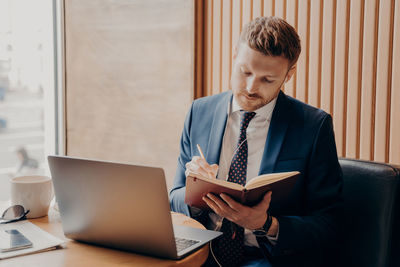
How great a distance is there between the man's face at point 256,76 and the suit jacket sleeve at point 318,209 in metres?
0.23

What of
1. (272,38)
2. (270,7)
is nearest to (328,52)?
(270,7)

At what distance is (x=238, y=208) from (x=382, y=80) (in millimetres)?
1128

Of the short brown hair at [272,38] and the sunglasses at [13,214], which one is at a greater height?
the short brown hair at [272,38]

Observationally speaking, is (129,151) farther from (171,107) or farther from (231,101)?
(231,101)

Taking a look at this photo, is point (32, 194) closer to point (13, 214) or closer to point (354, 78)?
point (13, 214)

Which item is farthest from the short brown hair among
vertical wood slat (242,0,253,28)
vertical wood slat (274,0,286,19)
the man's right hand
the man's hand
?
vertical wood slat (242,0,253,28)

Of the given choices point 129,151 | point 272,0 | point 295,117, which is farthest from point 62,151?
point 295,117

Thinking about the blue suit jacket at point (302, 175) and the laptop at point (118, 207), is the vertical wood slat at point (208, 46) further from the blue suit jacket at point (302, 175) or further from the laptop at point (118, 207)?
the laptop at point (118, 207)

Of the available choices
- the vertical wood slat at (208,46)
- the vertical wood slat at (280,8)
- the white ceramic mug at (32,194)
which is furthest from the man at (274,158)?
the vertical wood slat at (208,46)

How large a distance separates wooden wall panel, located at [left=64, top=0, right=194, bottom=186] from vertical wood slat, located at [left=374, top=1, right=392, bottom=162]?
1154 mm

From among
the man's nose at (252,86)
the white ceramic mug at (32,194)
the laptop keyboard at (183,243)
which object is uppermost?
the man's nose at (252,86)

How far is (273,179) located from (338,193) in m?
0.41

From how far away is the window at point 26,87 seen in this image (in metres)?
3.21

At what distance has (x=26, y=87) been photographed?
3.37 meters
